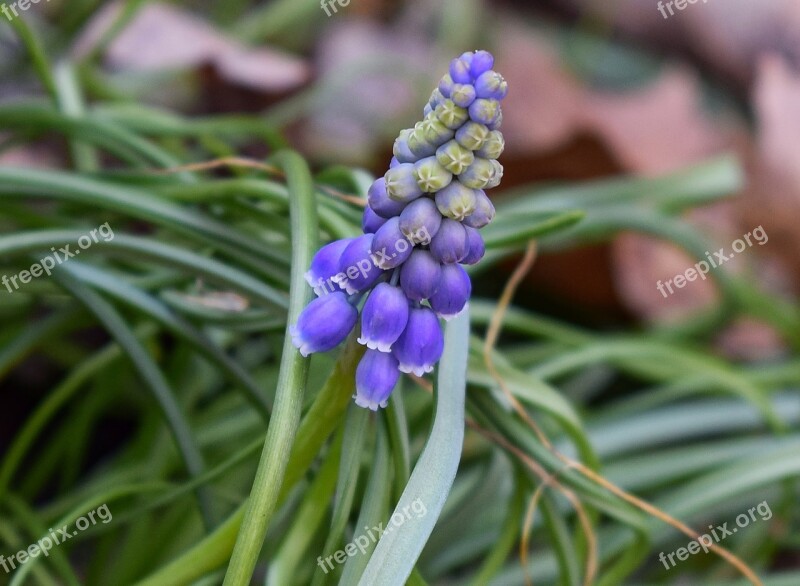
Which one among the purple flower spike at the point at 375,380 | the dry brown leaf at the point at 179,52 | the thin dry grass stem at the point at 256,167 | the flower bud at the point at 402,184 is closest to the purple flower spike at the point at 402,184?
the flower bud at the point at 402,184

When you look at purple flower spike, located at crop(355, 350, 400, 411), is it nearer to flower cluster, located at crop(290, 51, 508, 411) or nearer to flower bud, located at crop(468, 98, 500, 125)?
flower cluster, located at crop(290, 51, 508, 411)

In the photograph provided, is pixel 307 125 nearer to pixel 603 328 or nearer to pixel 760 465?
pixel 603 328

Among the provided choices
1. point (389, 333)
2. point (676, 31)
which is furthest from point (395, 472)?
point (676, 31)

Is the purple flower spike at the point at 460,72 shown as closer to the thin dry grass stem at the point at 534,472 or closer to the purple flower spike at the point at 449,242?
the purple flower spike at the point at 449,242

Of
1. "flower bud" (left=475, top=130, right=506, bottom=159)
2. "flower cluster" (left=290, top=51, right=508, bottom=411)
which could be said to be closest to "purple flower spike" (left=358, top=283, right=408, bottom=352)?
"flower cluster" (left=290, top=51, right=508, bottom=411)

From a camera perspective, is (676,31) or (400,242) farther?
(676,31)

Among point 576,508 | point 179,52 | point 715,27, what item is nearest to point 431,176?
point 576,508

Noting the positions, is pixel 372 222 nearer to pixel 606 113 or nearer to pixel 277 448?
pixel 277 448
